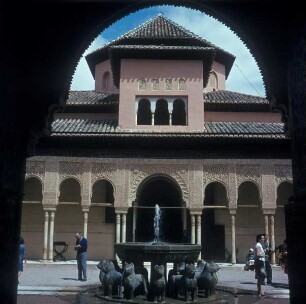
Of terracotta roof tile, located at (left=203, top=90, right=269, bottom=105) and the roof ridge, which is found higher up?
the roof ridge

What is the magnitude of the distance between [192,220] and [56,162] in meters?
6.61

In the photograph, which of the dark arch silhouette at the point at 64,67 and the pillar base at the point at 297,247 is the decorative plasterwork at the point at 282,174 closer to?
the dark arch silhouette at the point at 64,67

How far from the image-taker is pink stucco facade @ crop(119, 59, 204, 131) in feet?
67.2

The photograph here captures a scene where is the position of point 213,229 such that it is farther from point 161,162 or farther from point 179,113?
point 179,113

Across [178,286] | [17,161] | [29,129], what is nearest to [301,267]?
[17,161]

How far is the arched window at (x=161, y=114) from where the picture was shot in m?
21.1

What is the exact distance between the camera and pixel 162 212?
71.4 ft

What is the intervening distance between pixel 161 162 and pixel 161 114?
2958 millimetres

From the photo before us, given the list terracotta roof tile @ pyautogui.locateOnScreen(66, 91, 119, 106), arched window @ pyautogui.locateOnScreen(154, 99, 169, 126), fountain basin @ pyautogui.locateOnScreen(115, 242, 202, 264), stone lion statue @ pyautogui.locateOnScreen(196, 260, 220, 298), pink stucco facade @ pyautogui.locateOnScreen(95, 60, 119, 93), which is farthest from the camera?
pink stucco facade @ pyautogui.locateOnScreen(95, 60, 119, 93)

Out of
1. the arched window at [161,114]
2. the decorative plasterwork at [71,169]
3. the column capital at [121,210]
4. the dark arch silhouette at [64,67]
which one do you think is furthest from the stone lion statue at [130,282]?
the arched window at [161,114]

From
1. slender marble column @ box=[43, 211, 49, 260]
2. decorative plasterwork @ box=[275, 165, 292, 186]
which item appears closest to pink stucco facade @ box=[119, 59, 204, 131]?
decorative plasterwork @ box=[275, 165, 292, 186]

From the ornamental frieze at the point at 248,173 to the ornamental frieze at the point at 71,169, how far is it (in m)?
7.07

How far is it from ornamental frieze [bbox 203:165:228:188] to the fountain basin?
10473 millimetres

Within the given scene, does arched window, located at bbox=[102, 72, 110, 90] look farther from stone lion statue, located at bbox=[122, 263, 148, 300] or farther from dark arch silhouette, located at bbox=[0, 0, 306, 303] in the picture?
dark arch silhouette, located at bbox=[0, 0, 306, 303]
